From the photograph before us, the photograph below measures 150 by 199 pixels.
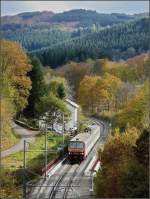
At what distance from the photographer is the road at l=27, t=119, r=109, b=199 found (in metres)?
8.70

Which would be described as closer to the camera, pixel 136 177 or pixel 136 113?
pixel 136 177

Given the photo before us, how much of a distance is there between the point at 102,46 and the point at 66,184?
1876 cm

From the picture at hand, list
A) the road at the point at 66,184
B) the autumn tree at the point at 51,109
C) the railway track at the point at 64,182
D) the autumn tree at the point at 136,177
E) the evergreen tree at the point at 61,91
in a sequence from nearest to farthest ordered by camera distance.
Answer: the autumn tree at the point at 136,177
the road at the point at 66,184
the railway track at the point at 64,182
the autumn tree at the point at 51,109
the evergreen tree at the point at 61,91

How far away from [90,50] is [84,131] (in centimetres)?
1195

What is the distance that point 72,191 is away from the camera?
29.5ft

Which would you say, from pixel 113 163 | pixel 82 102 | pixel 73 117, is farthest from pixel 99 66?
pixel 113 163

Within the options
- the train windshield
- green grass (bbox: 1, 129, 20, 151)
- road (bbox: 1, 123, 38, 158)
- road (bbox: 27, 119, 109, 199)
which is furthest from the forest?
the train windshield

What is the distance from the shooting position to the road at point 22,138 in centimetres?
983

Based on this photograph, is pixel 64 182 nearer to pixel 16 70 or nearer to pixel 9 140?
pixel 9 140

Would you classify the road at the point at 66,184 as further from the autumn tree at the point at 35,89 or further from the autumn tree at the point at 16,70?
the autumn tree at the point at 35,89

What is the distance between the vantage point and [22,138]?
11945 millimetres

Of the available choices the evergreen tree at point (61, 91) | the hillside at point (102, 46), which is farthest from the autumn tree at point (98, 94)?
the hillside at point (102, 46)

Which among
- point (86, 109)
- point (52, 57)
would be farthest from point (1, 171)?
point (52, 57)

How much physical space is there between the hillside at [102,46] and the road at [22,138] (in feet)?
15.9
